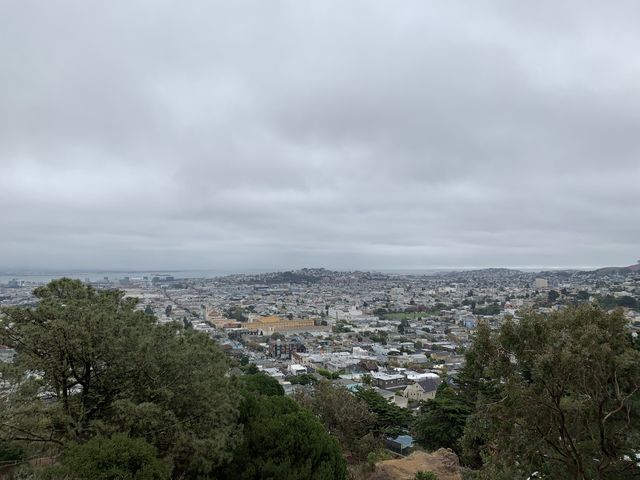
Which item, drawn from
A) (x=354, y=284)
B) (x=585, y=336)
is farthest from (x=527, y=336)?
(x=354, y=284)

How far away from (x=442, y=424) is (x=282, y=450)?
28.4 feet

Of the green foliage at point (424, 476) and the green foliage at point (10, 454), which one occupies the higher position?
the green foliage at point (10, 454)

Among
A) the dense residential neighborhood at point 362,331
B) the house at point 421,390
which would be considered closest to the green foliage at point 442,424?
the dense residential neighborhood at point 362,331

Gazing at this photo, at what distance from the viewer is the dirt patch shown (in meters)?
9.97

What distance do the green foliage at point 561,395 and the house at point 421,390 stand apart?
78.6 ft

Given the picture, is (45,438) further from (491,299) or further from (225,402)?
(491,299)

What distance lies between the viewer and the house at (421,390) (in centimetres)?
2944

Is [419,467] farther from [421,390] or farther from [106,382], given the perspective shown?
[421,390]

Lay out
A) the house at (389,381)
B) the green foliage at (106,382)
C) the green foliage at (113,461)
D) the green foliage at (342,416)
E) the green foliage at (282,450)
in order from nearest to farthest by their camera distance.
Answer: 1. the green foliage at (113,461)
2. the green foliage at (106,382)
3. the green foliage at (282,450)
4. the green foliage at (342,416)
5. the house at (389,381)

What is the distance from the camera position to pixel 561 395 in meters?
5.29

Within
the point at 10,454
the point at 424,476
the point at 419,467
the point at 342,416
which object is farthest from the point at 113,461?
the point at 342,416

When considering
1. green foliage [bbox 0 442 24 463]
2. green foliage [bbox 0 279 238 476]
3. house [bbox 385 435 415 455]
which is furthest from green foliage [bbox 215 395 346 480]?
house [bbox 385 435 415 455]

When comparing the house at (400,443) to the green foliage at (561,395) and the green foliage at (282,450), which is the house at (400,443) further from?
the green foliage at (561,395)

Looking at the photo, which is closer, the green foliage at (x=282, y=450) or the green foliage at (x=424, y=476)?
the green foliage at (x=282, y=450)
